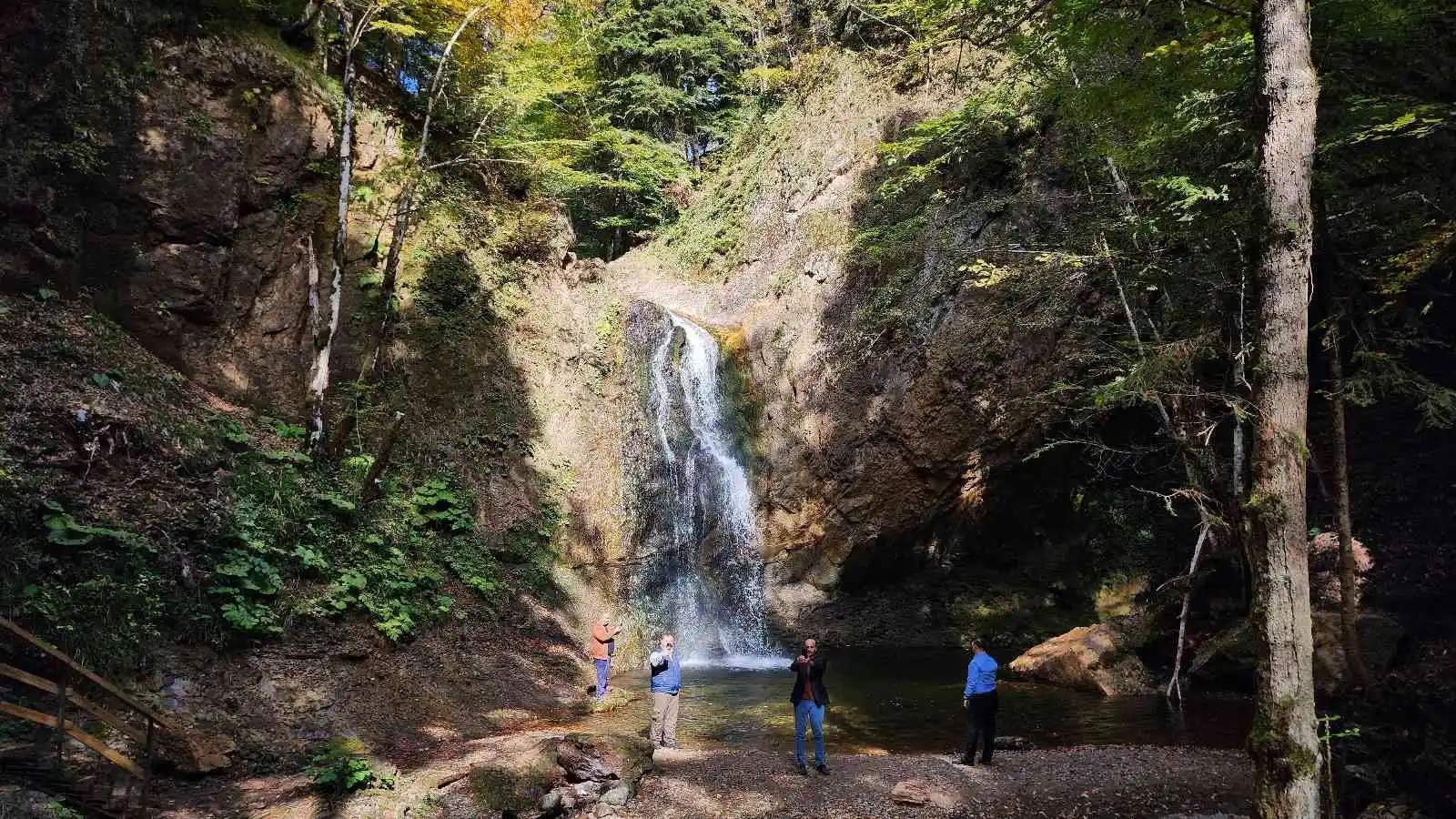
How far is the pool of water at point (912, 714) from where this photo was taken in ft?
34.6

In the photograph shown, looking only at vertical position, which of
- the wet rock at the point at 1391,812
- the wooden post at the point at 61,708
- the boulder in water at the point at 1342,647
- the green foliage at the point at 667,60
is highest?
the green foliage at the point at 667,60

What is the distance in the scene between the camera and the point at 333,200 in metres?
14.7

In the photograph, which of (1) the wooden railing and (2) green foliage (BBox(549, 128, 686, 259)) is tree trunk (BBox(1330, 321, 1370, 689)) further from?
(2) green foliage (BBox(549, 128, 686, 259))

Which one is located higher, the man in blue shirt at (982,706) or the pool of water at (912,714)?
the man in blue shirt at (982,706)

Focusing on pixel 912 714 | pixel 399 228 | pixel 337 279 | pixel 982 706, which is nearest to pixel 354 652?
pixel 337 279

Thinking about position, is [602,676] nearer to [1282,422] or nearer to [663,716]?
[663,716]

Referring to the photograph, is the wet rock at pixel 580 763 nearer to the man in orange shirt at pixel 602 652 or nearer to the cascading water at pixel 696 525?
the man in orange shirt at pixel 602 652

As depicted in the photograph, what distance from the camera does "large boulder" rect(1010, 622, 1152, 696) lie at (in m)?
13.3

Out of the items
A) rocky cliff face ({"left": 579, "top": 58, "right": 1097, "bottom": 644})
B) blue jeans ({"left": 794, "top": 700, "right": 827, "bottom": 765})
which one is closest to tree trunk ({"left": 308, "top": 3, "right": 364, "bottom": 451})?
blue jeans ({"left": 794, "top": 700, "right": 827, "bottom": 765})

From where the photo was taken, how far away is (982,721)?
29.0 ft

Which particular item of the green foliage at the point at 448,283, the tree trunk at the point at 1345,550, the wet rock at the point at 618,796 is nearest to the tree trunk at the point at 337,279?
the green foliage at the point at 448,283

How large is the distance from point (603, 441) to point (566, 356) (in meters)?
2.55

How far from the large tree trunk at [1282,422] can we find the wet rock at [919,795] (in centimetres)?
346

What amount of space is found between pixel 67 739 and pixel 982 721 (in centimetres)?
955
